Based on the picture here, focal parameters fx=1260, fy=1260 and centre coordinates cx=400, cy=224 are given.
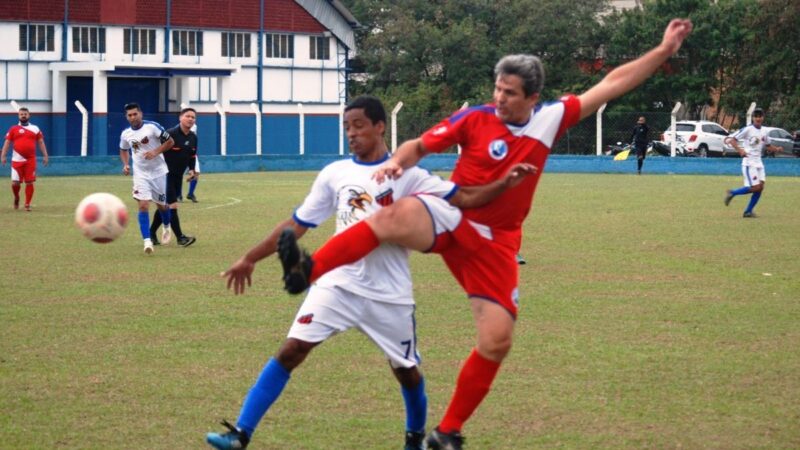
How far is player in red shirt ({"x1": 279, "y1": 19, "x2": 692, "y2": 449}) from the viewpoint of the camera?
243 inches

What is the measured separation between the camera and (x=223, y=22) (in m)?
56.4

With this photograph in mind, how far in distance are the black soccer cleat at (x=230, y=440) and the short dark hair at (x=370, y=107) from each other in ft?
5.69

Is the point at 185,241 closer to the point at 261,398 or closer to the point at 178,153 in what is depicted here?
the point at 178,153

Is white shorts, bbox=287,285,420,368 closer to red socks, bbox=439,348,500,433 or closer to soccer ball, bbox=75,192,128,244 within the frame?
red socks, bbox=439,348,500,433

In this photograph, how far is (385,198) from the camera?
6.48m

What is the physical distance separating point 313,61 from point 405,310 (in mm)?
54070

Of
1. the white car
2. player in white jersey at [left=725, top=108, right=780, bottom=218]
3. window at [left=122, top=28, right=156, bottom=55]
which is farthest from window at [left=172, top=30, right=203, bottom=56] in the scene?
player in white jersey at [left=725, top=108, right=780, bottom=218]

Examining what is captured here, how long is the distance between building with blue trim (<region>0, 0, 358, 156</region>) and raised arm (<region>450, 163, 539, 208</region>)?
41392 millimetres

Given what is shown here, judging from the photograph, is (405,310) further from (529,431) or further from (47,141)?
(47,141)

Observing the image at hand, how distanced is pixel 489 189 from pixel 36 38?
4787cm

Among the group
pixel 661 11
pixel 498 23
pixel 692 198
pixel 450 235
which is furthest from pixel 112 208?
pixel 498 23

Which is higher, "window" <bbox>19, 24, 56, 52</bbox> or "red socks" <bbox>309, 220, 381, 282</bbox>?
"window" <bbox>19, 24, 56, 52</bbox>

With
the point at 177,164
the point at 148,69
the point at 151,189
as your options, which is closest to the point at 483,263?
the point at 151,189

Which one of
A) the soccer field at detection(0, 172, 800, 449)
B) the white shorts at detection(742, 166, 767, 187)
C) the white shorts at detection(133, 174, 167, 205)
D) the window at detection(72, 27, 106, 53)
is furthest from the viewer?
the window at detection(72, 27, 106, 53)
